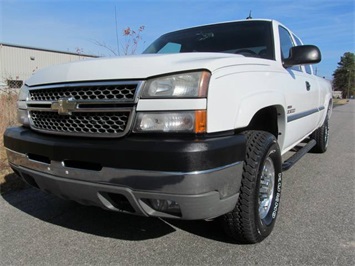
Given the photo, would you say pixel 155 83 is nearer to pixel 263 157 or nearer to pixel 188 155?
pixel 188 155

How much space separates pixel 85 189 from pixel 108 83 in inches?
27.8

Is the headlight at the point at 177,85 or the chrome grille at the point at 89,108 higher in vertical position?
the headlight at the point at 177,85

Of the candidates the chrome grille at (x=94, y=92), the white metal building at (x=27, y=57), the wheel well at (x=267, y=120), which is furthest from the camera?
the white metal building at (x=27, y=57)

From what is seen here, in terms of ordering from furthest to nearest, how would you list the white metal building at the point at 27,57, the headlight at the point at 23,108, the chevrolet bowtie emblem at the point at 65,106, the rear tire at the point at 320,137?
the white metal building at the point at 27,57, the rear tire at the point at 320,137, the headlight at the point at 23,108, the chevrolet bowtie emblem at the point at 65,106

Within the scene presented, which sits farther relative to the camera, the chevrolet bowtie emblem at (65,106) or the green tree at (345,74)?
the green tree at (345,74)

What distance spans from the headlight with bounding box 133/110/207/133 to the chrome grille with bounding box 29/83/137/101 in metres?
0.17

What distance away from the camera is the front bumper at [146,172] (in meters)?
2.05

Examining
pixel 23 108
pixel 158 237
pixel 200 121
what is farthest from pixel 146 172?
pixel 23 108

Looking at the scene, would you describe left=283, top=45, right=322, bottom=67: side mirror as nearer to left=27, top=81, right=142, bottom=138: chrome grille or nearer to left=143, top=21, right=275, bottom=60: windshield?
left=143, top=21, right=275, bottom=60: windshield

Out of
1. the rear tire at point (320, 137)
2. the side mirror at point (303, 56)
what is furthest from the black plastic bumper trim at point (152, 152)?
the rear tire at point (320, 137)

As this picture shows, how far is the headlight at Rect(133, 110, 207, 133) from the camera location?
2107mm

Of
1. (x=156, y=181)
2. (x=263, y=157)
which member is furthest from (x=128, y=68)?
(x=263, y=157)

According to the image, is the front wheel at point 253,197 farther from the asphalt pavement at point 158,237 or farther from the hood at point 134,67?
the hood at point 134,67

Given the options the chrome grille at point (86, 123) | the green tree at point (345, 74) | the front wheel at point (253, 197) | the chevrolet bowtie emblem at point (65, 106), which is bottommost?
the green tree at point (345, 74)
